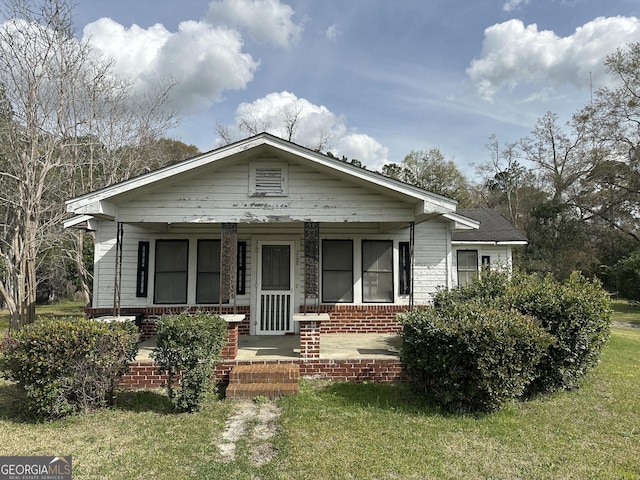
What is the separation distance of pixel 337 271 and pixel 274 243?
1.63 meters

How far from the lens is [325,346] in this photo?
7.60 metres

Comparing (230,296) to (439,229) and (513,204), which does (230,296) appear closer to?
(439,229)

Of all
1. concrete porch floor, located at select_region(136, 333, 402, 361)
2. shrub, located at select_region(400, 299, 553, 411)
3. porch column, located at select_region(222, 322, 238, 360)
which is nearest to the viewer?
shrub, located at select_region(400, 299, 553, 411)

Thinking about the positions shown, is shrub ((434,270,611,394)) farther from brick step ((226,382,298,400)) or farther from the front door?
the front door

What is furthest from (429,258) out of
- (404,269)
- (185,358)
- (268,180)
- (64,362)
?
(64,362)

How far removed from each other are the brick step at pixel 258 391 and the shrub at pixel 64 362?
1.55 metres

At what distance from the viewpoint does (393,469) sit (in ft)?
12.3

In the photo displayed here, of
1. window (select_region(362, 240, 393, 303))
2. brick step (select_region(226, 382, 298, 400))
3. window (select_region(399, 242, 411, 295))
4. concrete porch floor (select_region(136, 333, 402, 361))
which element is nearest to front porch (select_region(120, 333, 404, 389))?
concrete porch floor (select_region(136, 333, 402, 361))

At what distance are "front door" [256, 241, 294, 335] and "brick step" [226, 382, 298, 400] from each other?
3.33 meters

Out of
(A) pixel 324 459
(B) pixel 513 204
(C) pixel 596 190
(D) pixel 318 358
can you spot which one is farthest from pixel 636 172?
(A) pixel 324 459

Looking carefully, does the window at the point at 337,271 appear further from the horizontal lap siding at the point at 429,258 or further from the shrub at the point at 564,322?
the shrub at the point at 564,322

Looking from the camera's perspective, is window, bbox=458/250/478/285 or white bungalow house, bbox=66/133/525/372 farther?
window, bbox=458/250/478/285

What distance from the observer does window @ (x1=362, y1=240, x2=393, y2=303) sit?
9.54m

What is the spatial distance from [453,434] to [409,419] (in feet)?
1.88
